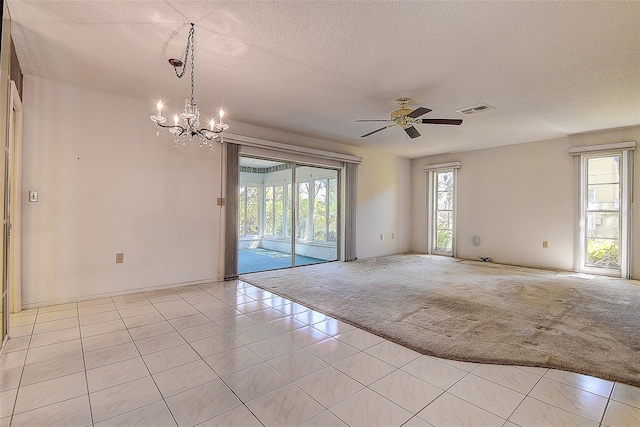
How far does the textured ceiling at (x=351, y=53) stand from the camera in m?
2.26

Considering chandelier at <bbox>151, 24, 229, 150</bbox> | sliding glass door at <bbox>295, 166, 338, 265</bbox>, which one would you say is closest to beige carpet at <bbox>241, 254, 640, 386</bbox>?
sliding glass door at <bbox>295, 166, 338, 265</bbox>

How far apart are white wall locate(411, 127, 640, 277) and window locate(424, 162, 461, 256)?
19 centimetres

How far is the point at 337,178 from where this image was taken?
22.5 feet

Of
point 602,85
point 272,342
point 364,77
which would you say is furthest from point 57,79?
point 602,85

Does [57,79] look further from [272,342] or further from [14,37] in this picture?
[272,342]

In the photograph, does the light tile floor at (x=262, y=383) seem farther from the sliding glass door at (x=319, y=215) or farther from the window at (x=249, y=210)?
the sliding glass door at (x=319, y=215)

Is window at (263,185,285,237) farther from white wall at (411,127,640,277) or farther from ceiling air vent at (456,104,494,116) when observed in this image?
white wall at (411,127,640,277)

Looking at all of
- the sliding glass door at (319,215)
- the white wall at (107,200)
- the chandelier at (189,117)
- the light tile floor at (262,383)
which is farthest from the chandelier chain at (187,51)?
the sliding glass door at (319,215)

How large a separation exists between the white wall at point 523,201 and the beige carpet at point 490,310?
646 mm

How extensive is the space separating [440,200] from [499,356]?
5.94m

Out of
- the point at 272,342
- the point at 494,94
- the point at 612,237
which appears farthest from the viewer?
the point at 612,237

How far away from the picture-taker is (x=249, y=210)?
6.36 m

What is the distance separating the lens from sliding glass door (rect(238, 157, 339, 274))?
623 centimetres

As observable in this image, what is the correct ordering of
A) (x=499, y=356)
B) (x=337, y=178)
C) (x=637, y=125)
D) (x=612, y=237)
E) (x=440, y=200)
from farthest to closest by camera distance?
(x=440, y=200) < (x=337, y=178) < (x=612, y=237) < (x=637, y=125) < (x=499, y=356)
